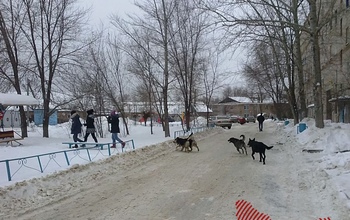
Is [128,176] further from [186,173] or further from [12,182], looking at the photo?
[12,182]

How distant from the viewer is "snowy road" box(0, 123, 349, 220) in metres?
5.89

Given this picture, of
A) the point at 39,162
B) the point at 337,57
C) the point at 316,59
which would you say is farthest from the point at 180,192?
the point at 337,57

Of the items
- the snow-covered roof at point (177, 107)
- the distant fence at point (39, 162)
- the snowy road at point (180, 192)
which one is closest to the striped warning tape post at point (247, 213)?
the snowy road at point (180, 192)

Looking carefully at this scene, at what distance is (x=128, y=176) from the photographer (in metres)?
9.46

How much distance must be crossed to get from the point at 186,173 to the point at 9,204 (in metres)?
4.65

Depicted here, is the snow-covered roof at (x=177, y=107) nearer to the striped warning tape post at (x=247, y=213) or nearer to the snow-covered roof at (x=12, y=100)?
the snow-covered roof at (x=12, y=100)

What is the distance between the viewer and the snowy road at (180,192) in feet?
19.3

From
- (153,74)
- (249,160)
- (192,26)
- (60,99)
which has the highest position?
(192,26)

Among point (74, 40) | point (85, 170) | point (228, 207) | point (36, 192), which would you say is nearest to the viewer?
point (228, 207)

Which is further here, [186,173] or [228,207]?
[186,173]

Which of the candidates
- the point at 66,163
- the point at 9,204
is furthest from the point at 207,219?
the point at 66,163

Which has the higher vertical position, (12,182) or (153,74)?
(153,74)

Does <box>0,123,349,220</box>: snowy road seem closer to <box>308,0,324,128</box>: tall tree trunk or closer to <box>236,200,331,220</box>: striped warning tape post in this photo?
<box>236,200,331,220</box>: striped warning tape post

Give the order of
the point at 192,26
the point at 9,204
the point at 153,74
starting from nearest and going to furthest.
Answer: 1. the point at 9,204
2. the point at 153,74
3. the point at 192,26
